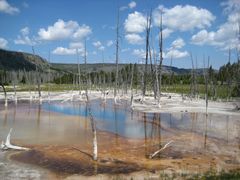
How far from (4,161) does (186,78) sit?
329 feet

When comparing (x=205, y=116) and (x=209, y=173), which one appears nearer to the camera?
(x=209, y=173)

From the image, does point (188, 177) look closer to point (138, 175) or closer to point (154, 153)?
point (138, 175)

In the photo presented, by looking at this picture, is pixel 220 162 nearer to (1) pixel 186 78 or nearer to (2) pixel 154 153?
(2) pixel 154 153

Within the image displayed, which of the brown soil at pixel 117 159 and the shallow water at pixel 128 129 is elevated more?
the shallow water at pixel 128 129

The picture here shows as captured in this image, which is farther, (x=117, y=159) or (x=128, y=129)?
(x=128, y=129)

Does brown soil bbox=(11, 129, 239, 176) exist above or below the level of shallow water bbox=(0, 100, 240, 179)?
below

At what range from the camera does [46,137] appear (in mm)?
22016

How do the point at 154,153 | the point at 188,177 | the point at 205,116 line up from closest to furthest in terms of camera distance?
the point at 188,177 < the point at 154,153 < the point at 205,116

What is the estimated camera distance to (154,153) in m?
16.7

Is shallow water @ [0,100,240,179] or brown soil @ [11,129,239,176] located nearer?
brown soil @ [11,129,239,176]

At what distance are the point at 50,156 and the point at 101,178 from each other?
4.69 meters

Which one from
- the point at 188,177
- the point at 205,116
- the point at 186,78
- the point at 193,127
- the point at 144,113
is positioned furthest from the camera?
the point at 186,78

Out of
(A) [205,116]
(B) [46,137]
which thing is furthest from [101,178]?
(A) [205,116]

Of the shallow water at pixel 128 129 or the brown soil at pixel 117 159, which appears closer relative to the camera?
the brown soil at pixel 117 159
